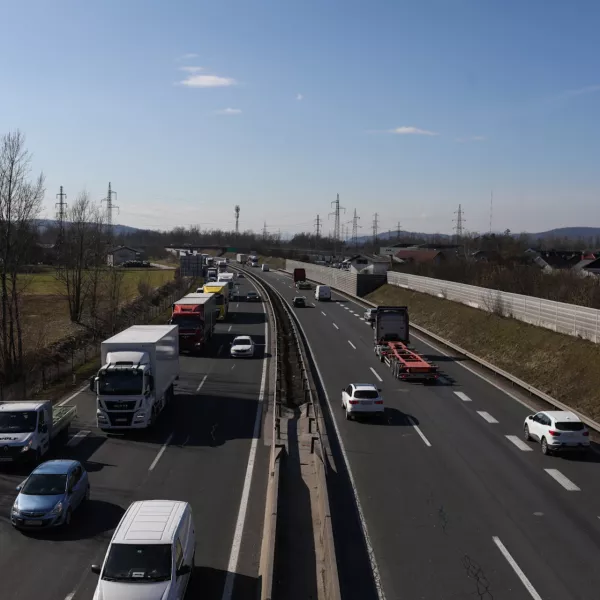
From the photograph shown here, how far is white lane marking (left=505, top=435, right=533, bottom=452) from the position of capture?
24691mm

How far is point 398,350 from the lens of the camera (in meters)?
41.1

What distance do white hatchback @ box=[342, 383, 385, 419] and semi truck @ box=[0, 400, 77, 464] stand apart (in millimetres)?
11563

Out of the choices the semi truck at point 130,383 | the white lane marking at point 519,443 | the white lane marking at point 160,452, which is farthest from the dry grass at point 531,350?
the semi truck at point 130,383

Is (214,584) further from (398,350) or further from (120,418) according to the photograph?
(398,350)

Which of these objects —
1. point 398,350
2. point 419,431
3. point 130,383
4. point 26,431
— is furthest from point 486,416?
point 26,431

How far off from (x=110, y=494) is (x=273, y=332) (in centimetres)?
3713

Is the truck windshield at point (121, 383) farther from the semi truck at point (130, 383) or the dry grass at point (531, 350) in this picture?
the dry grass at point (531, 350)

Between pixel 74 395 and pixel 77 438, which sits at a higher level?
pixel 77 438

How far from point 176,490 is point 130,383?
6.85 metres

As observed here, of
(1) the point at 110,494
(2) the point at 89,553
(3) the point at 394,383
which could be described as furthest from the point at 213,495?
(3) the point at 394,383

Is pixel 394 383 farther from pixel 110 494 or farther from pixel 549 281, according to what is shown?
pixel 549 281

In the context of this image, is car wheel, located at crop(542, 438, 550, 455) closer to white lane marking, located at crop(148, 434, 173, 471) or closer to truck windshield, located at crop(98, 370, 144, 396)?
white lane marking, located at crop(148, 434, 173, 471)

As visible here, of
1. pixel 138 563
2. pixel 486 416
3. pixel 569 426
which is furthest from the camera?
pixel 486 416

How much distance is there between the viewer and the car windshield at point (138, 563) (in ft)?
40.1
